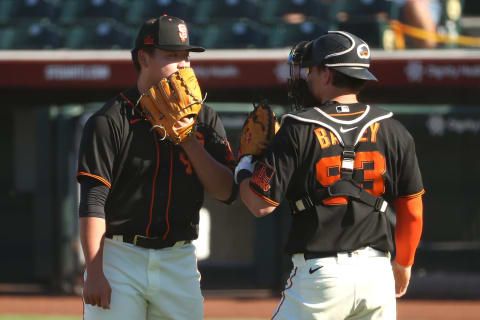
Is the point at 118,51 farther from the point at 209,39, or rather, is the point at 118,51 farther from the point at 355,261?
the point at 355,261

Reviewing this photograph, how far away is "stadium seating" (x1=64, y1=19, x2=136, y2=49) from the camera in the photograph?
9.98 meters

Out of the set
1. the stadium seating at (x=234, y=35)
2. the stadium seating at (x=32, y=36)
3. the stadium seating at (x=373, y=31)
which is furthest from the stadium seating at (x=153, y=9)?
the stadium seating at (x=373, y=31)

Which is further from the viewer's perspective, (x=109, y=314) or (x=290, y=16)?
(x=290, y=16)

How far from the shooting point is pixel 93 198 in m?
2.86

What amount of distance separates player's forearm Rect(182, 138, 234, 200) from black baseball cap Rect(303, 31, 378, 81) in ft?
1.56

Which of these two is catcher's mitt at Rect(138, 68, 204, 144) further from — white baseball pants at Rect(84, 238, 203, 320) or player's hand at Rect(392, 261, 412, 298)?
player's hand at Rect(392, 261, 412, 298)

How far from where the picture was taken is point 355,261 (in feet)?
9.30

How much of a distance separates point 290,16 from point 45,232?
378 centimetres

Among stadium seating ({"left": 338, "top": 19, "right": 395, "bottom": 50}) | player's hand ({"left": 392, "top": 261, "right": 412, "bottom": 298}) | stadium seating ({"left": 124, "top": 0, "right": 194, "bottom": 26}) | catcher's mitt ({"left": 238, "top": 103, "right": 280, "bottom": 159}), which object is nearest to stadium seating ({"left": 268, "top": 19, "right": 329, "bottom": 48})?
stadium seating ({"left": 338, "top": 19, "right": 395, "bottom": 50})

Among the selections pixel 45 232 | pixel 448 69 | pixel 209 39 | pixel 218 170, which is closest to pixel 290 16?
pixel 209 39

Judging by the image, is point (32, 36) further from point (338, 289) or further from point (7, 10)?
point (338, 289)

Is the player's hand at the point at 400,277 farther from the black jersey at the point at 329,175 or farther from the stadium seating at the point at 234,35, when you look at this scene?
the stadium seating at the point at 234,35

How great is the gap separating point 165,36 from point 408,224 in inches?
42.7

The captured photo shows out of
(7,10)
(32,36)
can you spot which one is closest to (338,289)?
(32,36)
